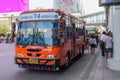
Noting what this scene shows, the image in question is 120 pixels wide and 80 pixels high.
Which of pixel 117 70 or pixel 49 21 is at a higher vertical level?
→ pixel 49 21

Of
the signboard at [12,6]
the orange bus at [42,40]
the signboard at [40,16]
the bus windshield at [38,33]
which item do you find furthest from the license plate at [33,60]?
the signboard at [12,6]

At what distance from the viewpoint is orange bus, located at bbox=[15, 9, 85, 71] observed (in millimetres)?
12633

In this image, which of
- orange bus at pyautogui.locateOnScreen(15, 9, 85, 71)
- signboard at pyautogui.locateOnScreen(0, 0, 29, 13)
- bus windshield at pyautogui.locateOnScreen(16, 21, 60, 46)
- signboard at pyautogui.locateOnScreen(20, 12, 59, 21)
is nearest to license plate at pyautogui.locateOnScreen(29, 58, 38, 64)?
orange bus at pyautogui.locateOnScreen(15, 9, 85, 71)

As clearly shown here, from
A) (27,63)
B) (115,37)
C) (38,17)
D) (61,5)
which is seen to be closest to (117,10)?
(115,37)

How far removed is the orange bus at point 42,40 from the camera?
12633 mm

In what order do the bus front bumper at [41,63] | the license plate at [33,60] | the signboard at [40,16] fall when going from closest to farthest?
1. the bus front bumper at [41,63]
2. the license plate at [33,60]
3. the signboard at [40,16]

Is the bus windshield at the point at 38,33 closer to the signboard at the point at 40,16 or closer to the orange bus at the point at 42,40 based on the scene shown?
the orange bus at the point at 42,40

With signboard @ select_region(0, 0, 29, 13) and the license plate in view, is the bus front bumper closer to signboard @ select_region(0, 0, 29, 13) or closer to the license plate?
the license plate

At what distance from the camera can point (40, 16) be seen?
→ 43.4 ft

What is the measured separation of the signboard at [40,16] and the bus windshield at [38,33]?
177mm

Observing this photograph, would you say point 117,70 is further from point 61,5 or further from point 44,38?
point 61,5

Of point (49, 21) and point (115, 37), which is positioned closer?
point (49, 21)

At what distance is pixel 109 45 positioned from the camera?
55.1 ft

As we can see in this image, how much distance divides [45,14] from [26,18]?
2.86ft
